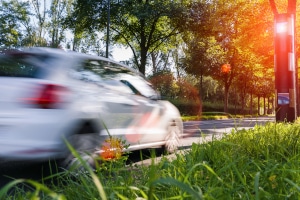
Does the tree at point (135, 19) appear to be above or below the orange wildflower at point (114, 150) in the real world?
above

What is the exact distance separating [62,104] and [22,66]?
29.9 inches

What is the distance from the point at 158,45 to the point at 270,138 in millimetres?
24044

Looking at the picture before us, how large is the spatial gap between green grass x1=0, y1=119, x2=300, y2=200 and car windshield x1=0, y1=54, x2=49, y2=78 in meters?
1.38

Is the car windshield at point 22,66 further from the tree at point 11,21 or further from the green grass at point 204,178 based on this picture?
the tree at point 11,21

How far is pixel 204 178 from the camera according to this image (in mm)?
2650

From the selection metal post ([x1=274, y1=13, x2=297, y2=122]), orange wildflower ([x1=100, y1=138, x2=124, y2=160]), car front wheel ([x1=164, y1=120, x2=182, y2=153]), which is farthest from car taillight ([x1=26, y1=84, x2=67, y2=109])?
metal post ([x1=274, y1=13, x2=297, y2=122])

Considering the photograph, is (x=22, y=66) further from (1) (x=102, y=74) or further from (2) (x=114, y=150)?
(2) (x=114, y=150)

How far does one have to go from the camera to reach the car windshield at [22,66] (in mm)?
3930

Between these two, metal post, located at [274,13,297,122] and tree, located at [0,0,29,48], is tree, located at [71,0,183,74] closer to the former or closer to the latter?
tree, located at [0,0,29,48]

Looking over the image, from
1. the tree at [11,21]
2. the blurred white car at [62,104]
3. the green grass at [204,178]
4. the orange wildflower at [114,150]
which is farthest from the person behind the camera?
the tree at [11,21]

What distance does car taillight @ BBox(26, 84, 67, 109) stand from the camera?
3662 mm

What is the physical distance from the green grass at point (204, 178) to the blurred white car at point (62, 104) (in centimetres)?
45

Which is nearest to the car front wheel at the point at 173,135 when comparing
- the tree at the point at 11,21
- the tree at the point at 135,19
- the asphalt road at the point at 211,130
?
the asphalt road at the point at 211,130

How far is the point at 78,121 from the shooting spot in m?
3.97
